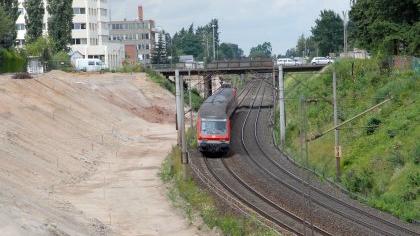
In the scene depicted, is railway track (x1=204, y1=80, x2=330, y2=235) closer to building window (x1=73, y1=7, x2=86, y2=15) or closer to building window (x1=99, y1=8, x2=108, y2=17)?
building window (x1=73, y1=7, x2=86, y2=15)

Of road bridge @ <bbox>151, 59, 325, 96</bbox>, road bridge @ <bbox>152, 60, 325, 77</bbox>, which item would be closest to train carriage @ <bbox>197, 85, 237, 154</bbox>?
road bridge @ <bbox>151, 59, 325, 96</bbox>

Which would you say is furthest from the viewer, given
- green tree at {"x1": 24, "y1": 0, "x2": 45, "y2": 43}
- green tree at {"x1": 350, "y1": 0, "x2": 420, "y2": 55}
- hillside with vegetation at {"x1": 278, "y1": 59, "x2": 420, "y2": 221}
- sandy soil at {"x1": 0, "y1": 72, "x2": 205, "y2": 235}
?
green tree at {"x1": 24, "y1": 0, "x2": 45, "y2": 43}

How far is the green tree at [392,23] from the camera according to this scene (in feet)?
204

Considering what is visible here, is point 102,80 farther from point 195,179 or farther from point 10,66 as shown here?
point 195,179

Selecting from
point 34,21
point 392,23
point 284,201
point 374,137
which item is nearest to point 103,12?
point 34,21

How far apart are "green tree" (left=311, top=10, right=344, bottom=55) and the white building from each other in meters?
41.2

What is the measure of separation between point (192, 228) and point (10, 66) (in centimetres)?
6637

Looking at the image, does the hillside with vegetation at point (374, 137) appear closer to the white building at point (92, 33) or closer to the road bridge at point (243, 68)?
the road bridge at point (243, 68)

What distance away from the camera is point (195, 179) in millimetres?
44781

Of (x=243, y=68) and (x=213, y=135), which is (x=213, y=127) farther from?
(x=243, y=68)

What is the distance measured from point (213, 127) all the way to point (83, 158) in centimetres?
964

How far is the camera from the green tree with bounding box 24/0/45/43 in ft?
375

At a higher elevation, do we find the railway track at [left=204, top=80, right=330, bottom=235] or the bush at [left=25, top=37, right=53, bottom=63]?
the bush at [left=25, top=37, right=53, bottom=63]

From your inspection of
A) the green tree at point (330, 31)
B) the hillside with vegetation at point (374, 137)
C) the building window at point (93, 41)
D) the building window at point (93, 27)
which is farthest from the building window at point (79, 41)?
the hillside with vegetation at point (374, 137)
